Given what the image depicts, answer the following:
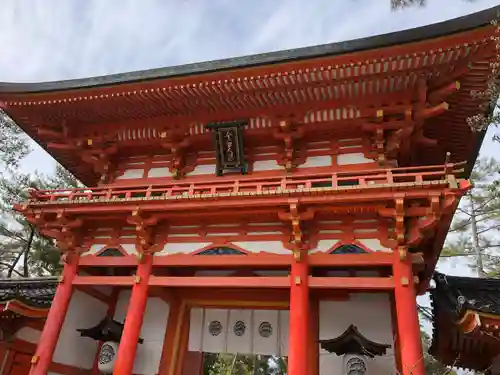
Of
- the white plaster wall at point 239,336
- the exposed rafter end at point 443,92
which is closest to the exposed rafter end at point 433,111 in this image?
the exposed rafter end at point 443,92

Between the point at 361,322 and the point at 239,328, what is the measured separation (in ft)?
8.73

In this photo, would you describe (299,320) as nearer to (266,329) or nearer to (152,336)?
(266,329)

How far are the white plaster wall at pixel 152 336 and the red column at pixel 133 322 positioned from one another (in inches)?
55.8

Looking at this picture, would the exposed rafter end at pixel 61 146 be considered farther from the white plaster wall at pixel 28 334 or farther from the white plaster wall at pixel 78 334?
the white plaster wall at pixel 28 334

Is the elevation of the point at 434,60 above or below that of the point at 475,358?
above

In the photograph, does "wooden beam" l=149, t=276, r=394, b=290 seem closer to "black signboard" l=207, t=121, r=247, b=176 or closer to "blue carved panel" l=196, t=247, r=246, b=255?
"blue carved panel" l=196, t=247, r=246, b=255

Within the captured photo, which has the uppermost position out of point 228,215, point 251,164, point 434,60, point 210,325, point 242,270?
point 434,60

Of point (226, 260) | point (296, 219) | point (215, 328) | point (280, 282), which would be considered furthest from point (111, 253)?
point (296, 219)

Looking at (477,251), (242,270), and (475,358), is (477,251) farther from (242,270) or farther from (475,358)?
(242,270)

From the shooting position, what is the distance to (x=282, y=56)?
22.9 ft

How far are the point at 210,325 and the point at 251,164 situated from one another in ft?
12.3

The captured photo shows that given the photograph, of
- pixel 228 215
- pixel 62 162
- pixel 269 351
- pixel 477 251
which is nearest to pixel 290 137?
pixel 228 215

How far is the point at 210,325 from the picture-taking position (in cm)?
871

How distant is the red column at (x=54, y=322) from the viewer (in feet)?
23.7
